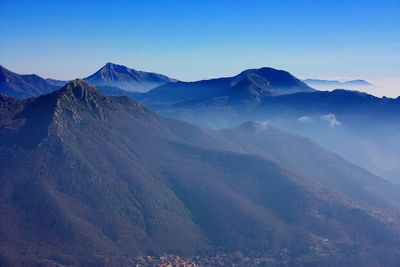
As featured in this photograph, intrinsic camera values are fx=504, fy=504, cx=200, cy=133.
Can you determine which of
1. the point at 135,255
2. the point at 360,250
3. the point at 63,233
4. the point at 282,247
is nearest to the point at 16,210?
the point at 63,233

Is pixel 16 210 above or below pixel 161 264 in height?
above

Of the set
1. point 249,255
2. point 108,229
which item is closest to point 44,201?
point 108,229

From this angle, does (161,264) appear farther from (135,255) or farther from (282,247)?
(282,247)

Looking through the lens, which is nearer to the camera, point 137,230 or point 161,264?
point 161,264

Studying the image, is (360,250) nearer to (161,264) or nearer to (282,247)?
(282,247)

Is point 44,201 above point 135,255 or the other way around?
above

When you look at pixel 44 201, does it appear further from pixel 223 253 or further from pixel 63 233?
pixel 223 253

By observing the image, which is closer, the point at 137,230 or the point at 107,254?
the point at 107,254
